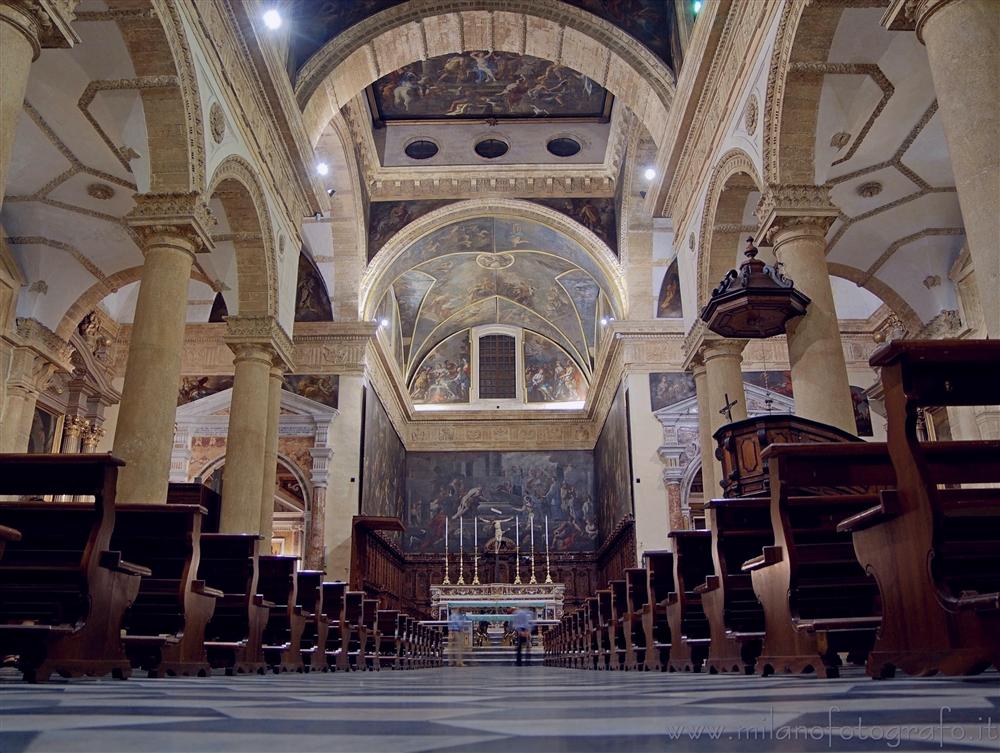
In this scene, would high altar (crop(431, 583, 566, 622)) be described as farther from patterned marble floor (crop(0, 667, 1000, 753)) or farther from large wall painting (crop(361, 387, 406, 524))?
patterned marble floor (crop(0, 667, 1000, 753))

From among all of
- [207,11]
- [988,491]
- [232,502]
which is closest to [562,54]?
[207,11]

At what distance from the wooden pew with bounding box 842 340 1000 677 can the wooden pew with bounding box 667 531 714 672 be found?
8.04 feet

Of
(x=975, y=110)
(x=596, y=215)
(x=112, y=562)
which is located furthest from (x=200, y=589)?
(x=596, y=215)

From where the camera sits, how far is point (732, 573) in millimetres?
4973

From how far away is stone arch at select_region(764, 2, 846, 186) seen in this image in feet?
26.0

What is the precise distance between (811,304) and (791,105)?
207 cm

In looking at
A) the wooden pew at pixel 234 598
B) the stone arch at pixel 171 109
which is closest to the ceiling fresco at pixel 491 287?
the stone arch at pixel 171 109

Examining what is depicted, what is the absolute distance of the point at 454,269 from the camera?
22.5 meters

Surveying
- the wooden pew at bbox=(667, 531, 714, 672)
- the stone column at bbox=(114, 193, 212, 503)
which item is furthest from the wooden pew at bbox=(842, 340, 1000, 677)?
the stone column at bbox=(114, 193, 212, 503)

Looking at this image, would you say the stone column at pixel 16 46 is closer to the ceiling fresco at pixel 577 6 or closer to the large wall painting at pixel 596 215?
the ceiling fresco at pixel 577 6

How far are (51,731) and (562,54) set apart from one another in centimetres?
1415

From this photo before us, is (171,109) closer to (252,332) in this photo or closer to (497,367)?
(252,332)

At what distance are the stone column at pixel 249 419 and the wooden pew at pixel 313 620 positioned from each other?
2.50m

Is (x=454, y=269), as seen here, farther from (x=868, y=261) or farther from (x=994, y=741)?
(x=994, y=741)
